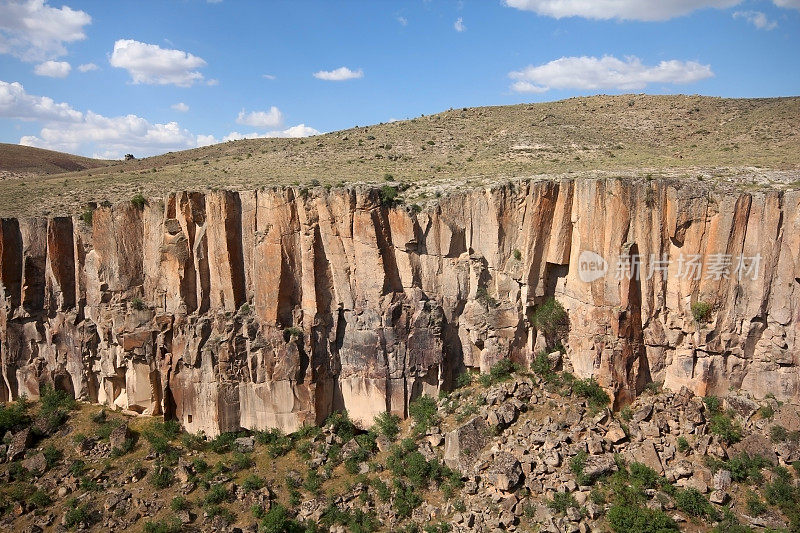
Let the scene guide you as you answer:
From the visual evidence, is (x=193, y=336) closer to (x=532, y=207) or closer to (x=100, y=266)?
(x=100, y=266)

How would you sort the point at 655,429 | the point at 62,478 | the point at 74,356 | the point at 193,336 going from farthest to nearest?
the point at 74,356 < the point at 193,336 < the point at 62,478 < the point at 655,429

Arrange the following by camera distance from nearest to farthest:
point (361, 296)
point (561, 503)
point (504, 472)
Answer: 1. point (561, 503)
2. point (504, 472)
3. point (361, 296)

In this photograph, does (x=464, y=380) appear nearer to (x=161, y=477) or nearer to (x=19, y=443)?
(x=161, y=477)

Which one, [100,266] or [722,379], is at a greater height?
[100,266]

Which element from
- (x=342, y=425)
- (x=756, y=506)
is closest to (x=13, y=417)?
(x=342, y=425)

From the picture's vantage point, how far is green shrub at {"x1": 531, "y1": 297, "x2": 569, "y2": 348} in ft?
70.4

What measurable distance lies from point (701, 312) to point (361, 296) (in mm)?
13238

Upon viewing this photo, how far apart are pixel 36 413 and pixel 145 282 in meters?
7.80

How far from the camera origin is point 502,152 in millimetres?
33875

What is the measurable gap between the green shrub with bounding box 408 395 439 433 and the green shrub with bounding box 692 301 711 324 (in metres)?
10.7

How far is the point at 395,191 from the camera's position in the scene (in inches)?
906

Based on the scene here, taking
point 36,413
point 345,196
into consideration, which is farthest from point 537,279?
point 36,413

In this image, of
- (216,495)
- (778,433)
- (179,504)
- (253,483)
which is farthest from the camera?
(253,483)

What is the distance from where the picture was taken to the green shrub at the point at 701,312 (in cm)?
1947
